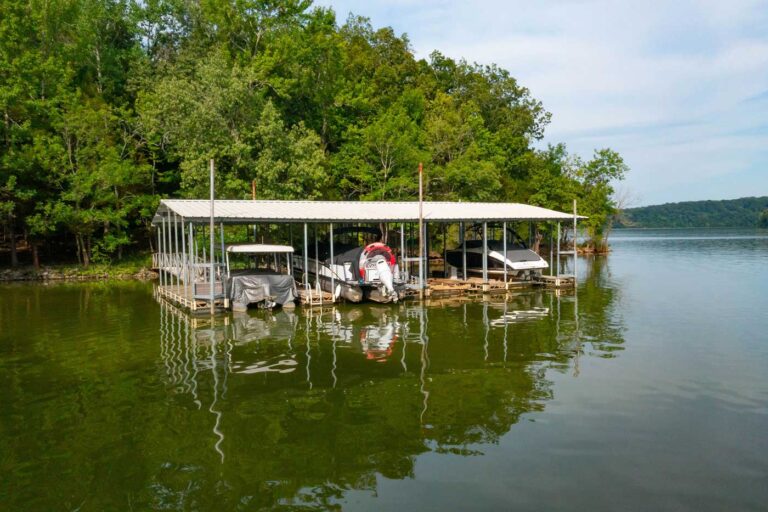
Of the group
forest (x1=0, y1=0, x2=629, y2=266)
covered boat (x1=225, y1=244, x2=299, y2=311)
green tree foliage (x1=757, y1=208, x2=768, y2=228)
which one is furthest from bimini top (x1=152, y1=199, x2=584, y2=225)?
green tree foliage (x1=757, y1=208, x2=768, y2=228)

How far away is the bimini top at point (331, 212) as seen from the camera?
19703mm

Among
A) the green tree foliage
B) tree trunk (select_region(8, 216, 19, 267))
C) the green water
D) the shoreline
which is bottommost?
the green water

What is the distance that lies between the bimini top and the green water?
428 centimetres

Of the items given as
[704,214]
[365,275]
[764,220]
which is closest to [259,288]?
[365,275]

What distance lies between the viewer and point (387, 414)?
885cm

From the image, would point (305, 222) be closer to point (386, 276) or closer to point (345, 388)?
point (386, 276)

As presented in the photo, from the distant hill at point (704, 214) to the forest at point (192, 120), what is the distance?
465 ft

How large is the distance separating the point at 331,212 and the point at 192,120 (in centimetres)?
1323

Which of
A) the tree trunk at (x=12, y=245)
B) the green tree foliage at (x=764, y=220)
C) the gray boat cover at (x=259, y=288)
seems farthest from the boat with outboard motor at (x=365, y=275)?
the green tree foliage at (x=764, y=220)

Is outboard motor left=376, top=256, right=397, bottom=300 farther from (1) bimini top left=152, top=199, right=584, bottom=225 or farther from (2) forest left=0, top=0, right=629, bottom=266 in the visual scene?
(2) forest left=0, top=0, right=629, bottom=266

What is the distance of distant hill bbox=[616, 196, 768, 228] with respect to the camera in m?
171

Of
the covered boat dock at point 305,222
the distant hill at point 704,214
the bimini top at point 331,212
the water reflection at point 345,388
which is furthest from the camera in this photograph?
the distant hill at point 704,214

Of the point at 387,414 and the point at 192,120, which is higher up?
the point at 192,120

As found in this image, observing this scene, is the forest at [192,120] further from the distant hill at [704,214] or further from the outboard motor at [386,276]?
the distant hill at [704,214]
